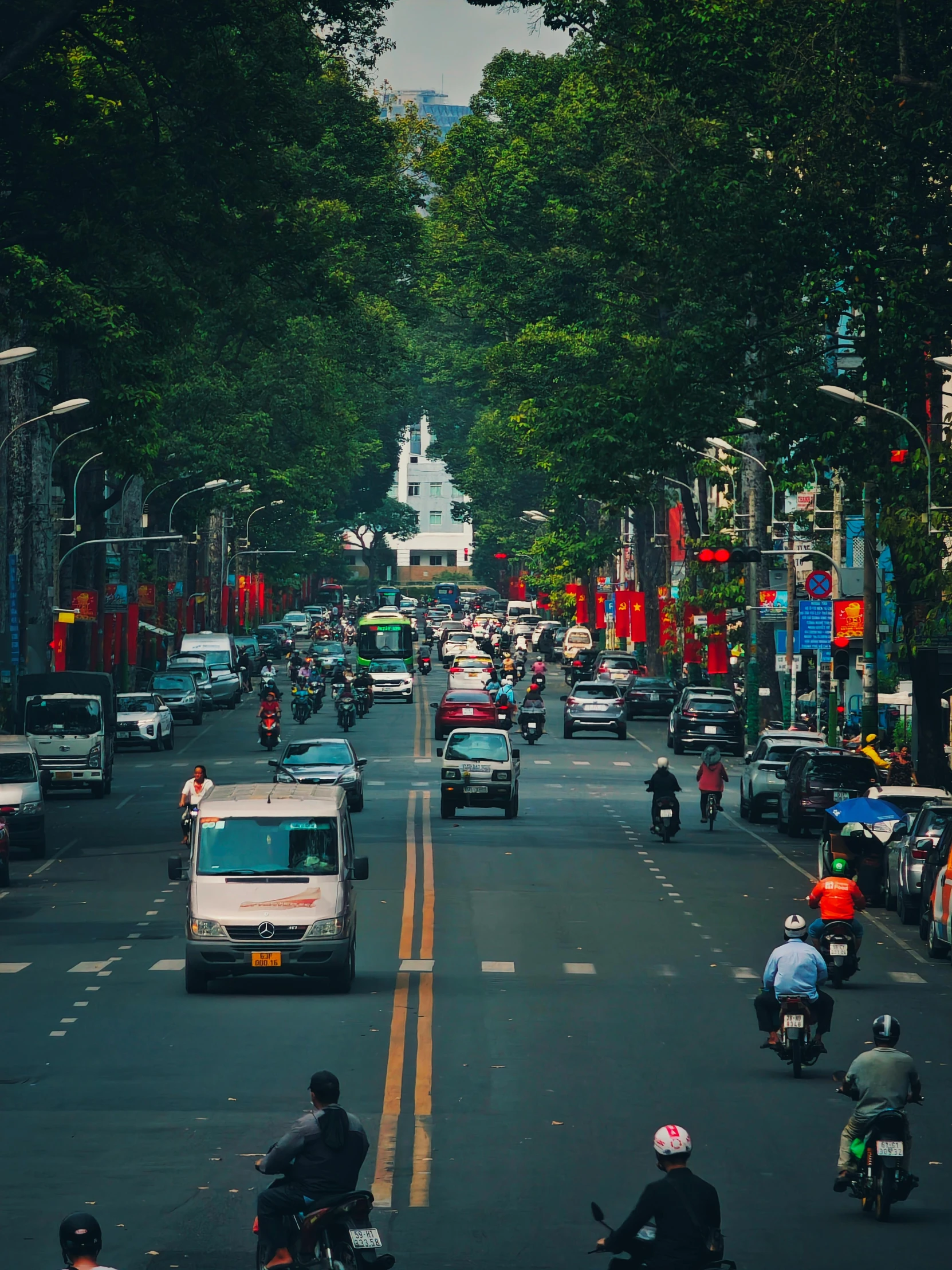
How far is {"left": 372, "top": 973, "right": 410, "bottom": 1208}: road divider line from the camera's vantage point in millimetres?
13680

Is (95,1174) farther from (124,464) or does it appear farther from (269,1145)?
(124,464)

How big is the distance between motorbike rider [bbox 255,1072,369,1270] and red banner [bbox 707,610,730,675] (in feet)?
190

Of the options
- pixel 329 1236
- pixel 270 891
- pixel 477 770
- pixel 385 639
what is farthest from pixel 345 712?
pixel 329 1236

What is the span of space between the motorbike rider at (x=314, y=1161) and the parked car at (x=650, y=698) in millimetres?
64263

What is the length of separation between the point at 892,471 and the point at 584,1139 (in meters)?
23.6

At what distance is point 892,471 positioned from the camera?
37.1 m

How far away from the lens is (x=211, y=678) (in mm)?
82312

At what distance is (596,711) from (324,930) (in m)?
46.1

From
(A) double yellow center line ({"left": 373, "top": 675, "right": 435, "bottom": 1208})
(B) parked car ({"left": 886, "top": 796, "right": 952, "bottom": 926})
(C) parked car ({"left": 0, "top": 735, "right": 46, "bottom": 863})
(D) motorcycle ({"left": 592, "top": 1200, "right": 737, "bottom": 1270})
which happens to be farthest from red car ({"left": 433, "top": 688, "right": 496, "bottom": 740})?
(D) motorcycle ({"left": 592, "top": 1200, "right": 737, "bottom": 1270})

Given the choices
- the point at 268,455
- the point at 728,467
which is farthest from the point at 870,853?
the point at 268,455

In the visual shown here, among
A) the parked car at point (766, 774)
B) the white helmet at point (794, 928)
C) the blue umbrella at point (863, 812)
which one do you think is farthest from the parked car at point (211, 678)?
the white helmet at point (794, 928)

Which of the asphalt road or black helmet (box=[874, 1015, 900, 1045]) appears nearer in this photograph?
the asphalt road

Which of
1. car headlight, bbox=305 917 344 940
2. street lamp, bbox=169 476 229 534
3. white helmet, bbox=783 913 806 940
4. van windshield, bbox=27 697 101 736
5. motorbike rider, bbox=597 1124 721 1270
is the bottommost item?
car headlight, bbox=305 917 344 940

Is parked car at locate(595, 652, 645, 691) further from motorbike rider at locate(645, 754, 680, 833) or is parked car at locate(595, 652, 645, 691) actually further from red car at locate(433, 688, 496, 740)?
motorbike rider at locate(645, 754, 680, 833)
